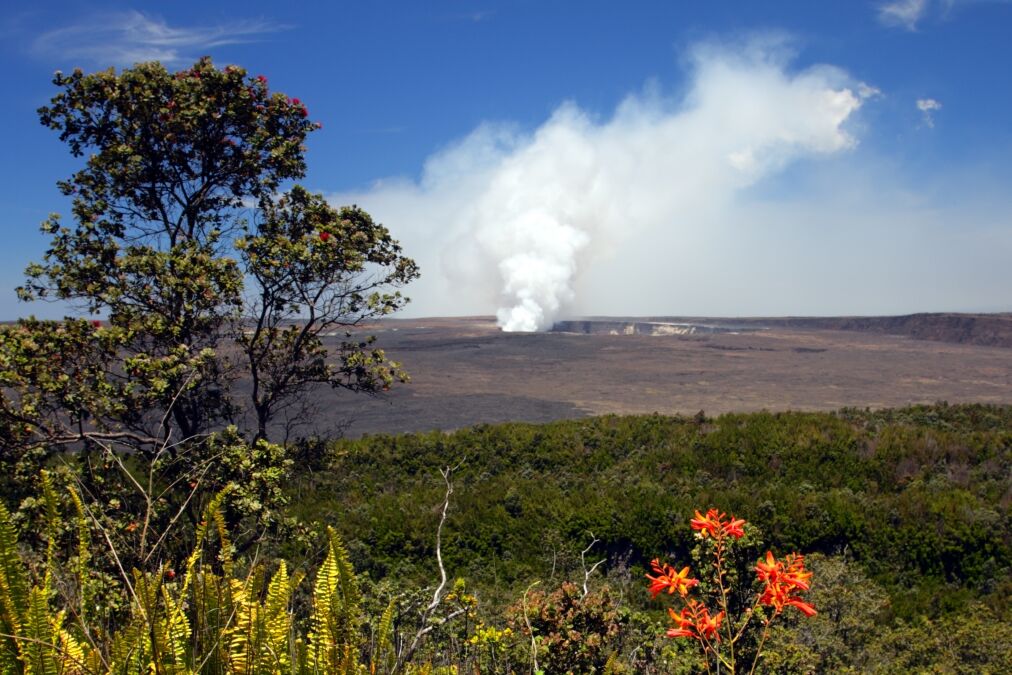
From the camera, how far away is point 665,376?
36.8 m

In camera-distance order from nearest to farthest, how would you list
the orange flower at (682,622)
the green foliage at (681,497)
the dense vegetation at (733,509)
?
the orange flower at (682,622)
the dense vegetation at (733,509)
the green foliage at (681,497)

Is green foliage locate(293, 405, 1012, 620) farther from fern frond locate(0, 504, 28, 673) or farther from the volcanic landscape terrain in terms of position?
fern frond locate(0, 504, 28, 673)

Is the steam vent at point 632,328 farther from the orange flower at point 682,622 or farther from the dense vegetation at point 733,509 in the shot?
the orange flower at point 682,622

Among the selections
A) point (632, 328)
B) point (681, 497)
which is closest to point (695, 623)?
point (681, 497)

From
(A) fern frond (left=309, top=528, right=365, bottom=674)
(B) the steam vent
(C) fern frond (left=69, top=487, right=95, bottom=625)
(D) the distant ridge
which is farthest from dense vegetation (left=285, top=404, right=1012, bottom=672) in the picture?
(B) the steam vent

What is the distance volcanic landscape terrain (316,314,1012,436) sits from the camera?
87.7 feet

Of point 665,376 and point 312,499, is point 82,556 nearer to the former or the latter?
point 312,499

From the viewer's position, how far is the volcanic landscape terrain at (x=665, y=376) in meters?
26.7

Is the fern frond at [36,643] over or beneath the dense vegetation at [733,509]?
over

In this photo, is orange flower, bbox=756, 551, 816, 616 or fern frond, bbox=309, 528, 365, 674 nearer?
fern frond, bbox=309, 528, 365, 674

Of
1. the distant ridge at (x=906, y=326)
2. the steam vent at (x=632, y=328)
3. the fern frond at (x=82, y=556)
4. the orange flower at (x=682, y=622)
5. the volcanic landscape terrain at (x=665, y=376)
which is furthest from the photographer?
the steam vent at (x=632, y=328)

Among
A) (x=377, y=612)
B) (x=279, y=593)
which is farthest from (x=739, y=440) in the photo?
(x=279, y=593)

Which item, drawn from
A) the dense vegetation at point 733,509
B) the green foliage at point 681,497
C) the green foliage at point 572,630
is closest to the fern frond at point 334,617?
the green foliage at point 572,630

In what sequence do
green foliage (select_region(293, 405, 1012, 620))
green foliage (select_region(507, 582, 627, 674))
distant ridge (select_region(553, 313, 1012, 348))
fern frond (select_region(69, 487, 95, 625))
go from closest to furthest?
fern frond (select_region(69, 487, 95, 625)) → green foliage (select_region(507, 582, 627, 674)) → green foliage (select_region(293, 405, 1012, 620)) → distant ridge (select_region(553, 313, 1012, 348))
